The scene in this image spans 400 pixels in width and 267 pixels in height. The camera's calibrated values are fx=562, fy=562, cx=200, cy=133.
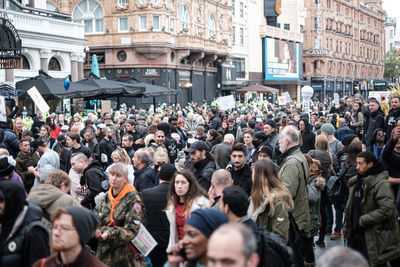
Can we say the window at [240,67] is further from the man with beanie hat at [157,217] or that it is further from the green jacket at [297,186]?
the man with beanie hat at [157,217]

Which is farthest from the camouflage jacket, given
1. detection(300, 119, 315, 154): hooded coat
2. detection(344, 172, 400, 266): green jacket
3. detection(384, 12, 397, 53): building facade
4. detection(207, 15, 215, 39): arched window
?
detection(384, 12, 397, 53): building facade

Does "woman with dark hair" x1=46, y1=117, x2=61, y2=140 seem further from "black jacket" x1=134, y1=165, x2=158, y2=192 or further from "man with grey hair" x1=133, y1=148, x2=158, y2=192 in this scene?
"black jacket" x1=134, y1=165, x2=158, y2=192

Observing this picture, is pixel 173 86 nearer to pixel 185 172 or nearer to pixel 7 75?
pixel 7 75

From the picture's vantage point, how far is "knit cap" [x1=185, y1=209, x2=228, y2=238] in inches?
148

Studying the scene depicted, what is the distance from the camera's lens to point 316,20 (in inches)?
2931

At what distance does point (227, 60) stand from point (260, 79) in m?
10.7

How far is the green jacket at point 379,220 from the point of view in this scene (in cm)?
614

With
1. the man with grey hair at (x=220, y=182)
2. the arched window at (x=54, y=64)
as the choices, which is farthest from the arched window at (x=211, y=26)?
the man with grey hair at (x=220, y=182)

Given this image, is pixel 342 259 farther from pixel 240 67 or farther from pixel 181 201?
pixel 240 67

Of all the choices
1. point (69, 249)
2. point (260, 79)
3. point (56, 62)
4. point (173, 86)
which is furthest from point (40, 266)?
point (260, 79)

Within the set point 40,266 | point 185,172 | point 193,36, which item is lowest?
point 40,266

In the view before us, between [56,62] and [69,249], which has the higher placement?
[56,62]

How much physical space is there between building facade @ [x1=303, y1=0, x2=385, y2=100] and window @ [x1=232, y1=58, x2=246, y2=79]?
13348 millimetres

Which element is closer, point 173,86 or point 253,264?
point 253,264
